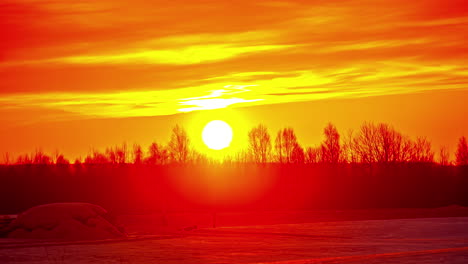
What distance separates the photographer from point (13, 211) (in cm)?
6034

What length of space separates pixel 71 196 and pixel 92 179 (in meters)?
5.26

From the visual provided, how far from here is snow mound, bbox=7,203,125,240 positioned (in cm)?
2427

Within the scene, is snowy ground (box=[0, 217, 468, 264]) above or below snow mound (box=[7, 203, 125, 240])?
below

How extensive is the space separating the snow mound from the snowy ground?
1.24 m

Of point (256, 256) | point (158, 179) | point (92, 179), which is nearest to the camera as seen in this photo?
point (256, 256)

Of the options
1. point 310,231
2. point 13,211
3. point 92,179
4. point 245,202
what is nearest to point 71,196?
point 92,179

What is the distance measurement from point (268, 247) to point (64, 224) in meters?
7.87

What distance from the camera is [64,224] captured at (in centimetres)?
2453

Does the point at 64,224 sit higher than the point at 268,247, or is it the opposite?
the point at 64,224

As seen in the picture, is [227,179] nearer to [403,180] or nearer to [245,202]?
[245,202]

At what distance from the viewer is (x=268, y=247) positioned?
1995cm

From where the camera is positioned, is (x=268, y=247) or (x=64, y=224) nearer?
(x=268, y=247)

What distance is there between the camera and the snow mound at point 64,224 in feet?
79.6

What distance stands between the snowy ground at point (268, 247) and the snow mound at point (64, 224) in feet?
4.07
